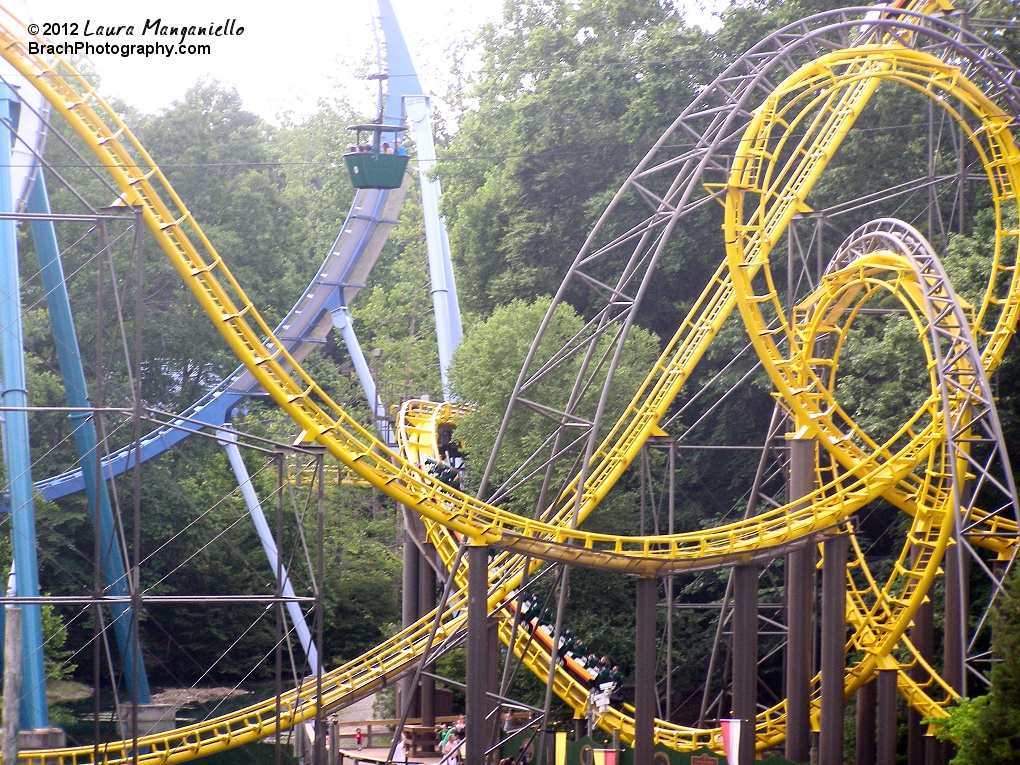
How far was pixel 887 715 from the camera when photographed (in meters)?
16.2

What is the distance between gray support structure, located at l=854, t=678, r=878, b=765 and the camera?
17422mm

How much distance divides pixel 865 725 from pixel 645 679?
4227mm

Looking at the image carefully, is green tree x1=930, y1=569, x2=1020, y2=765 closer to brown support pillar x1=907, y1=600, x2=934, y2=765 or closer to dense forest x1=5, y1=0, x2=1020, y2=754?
brown support pillar x1=907, y1=600, x2=934, y2=765

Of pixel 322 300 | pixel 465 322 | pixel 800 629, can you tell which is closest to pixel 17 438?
pixel 322 300

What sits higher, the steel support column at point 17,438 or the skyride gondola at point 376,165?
the skyride gondola at point 376,165

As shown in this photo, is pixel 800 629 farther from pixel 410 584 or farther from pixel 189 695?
pixel 189 695

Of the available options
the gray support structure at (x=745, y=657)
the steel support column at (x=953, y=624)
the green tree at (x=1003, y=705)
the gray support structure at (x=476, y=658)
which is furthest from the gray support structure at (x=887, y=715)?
the gray support structure at (x=476, y=658)

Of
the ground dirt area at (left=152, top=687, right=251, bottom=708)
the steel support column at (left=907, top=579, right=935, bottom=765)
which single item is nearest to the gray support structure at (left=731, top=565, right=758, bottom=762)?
the steel support column at (left=907, top=579, right=935, bottom=765)

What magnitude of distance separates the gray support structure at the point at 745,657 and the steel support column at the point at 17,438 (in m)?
8.67

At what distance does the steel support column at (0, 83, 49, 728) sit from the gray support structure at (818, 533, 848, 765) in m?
9.65

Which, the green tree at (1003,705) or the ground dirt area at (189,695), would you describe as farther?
the ground dirt area at (189,695)

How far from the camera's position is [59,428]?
28281 mm

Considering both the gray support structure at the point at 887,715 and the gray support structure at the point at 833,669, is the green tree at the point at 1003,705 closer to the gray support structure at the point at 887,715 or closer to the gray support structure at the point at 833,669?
the gray support structure at the point at 833,669

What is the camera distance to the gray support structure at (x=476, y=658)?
13859 millimetres
